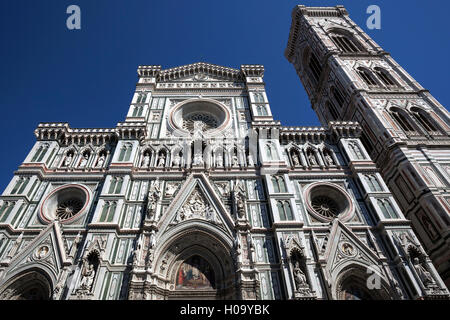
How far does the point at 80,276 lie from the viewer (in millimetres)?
10648

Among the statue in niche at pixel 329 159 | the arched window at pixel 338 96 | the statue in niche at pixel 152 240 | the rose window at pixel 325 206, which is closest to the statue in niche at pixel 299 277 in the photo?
the rose window at pixel 325 206

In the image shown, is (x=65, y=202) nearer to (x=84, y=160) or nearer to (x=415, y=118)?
(x=84, y=160)

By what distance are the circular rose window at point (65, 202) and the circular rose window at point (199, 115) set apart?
724cm

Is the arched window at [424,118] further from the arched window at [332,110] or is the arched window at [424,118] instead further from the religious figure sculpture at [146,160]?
the religious figure sculpture at [146,160]

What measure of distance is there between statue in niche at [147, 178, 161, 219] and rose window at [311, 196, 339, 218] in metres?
8.13

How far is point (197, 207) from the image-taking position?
1351cm

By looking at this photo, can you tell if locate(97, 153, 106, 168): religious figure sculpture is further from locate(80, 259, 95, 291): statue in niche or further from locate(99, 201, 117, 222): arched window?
locate(80, 259, 95, 291): statue in niche

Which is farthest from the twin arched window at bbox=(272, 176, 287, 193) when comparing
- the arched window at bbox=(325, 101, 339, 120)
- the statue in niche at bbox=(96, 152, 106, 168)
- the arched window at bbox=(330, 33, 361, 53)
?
the arched window at bbox=(330, 33, 361, 53)

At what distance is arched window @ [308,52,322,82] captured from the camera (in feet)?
99.2

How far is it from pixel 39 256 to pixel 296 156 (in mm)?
13811

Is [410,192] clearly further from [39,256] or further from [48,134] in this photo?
[48,134]

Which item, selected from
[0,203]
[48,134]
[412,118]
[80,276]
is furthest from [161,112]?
[412,118]

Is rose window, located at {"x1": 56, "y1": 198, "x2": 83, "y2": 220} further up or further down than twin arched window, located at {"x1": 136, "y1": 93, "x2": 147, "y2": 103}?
further down
